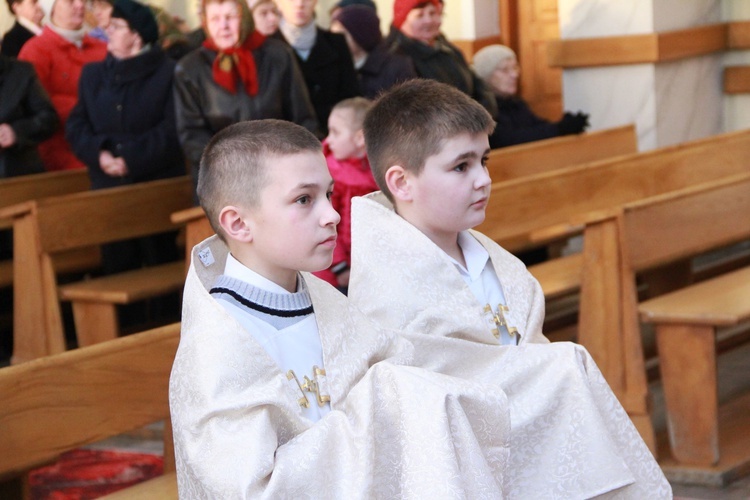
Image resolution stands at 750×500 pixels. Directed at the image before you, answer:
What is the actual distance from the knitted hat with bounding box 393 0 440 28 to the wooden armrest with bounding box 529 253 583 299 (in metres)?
1.71

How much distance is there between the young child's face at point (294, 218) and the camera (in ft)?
7.23

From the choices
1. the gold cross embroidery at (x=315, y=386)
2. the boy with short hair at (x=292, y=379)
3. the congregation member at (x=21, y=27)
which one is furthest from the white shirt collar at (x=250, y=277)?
the congregation member at (x=21, y=27)

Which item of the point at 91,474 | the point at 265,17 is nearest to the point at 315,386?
the point at 91,474

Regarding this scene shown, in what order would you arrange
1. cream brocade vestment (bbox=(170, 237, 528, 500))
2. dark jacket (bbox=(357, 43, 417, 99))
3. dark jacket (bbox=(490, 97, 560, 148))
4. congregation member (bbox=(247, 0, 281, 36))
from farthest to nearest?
dark jacket (bbox=(490, 97, 560, 148))
dark jacket (bbox=(357, 43, 417, 99))
congregation member (bbox=(247, 0, 281, 36))
cream brocade vestment (bbox=(170, 237, 528, 500))

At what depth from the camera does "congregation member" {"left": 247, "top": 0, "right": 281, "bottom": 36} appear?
214 inches

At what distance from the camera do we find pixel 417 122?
8.90ft

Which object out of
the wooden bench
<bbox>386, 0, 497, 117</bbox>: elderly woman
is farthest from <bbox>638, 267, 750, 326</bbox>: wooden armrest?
<bbox>386, 0, 497, 117</bbox>: elderly woman

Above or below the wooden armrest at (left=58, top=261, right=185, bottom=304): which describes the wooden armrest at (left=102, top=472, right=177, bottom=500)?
above

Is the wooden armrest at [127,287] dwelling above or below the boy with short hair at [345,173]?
below

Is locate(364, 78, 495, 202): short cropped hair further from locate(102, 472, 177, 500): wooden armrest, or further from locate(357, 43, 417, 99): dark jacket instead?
locate(357, 43, 417, 99): dark jacket

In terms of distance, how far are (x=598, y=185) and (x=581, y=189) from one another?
0.15m

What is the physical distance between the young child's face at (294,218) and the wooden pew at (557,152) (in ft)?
10.9

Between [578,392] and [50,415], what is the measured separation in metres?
1.20

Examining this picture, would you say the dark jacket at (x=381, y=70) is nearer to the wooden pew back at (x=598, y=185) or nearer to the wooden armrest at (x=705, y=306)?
the wooden pew back at (x=598, y=185)
